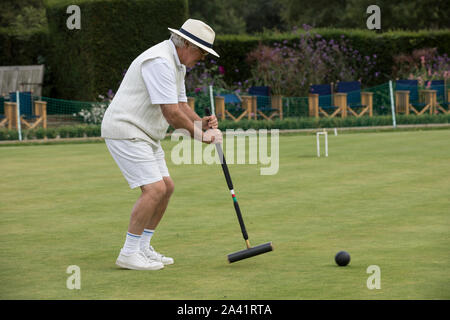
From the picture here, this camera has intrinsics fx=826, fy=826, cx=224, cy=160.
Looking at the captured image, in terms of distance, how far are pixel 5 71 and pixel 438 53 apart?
42.2 feet

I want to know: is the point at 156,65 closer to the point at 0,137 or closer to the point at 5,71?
the point at 0,137

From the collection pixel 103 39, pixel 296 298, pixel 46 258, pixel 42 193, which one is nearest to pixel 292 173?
pixel 42 193

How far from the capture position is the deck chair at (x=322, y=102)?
20.8 meters

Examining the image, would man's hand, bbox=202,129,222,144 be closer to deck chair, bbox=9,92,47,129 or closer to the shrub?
deck chair, bbox=9,92,47,129

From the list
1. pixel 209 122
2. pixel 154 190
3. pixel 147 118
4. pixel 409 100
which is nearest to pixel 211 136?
pixel 209 122

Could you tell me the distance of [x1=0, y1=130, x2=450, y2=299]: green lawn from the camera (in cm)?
531

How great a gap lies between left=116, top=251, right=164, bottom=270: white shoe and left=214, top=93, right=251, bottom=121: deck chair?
14.6 meters

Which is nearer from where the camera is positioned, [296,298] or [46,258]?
[296,298]

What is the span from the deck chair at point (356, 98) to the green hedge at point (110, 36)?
464 centimetres

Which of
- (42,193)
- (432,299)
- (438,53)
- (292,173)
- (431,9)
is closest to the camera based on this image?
(432,299)

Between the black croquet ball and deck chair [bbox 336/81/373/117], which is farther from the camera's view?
deck chair [bbox 336/81/373/117]

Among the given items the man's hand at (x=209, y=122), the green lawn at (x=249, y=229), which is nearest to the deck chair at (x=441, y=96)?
the green lawn at (x=249, y=229)

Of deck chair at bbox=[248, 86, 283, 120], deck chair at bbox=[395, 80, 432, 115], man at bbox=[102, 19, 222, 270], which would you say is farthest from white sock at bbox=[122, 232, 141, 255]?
deck chair at bbox=[395, 80, 432, 115]

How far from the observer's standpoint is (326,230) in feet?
24.0
